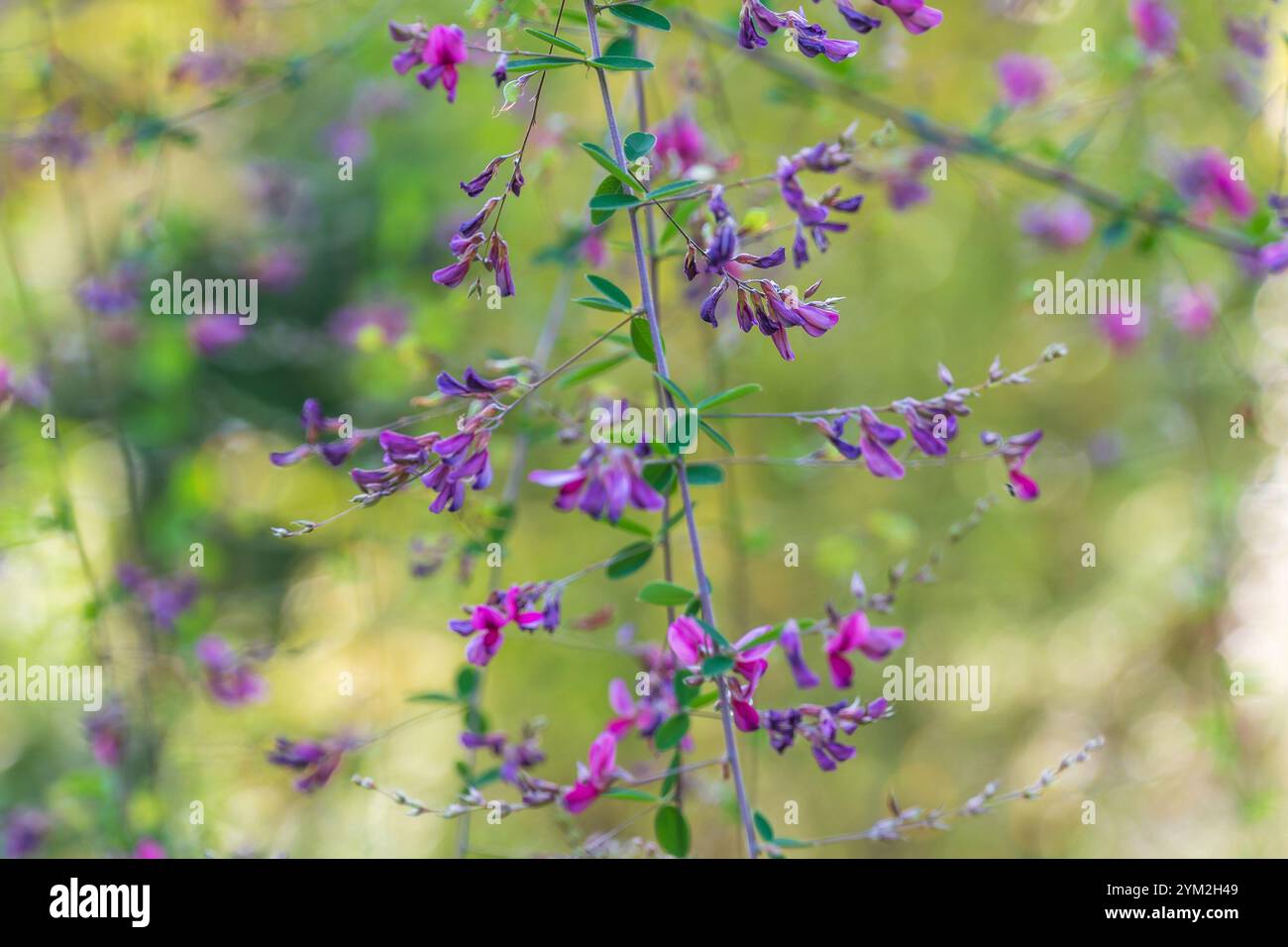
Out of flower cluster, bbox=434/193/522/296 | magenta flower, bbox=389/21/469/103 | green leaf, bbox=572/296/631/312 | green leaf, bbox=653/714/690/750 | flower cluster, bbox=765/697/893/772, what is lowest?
green leaf, bbox=653/714/690/750

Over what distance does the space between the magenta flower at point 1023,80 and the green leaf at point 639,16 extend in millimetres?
1277

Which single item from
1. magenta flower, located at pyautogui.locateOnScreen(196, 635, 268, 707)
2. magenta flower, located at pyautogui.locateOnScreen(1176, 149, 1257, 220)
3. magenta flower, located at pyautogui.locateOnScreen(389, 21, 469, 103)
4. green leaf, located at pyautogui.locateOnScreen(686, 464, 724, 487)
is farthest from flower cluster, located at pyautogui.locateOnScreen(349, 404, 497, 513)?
magenta flower, located at pyautogui.locateOnScreen(1176, 149, 1257, 220)

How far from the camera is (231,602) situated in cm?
276

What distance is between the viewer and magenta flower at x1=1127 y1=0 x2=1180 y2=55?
68.9 inches

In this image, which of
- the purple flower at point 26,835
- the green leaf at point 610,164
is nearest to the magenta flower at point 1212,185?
the green leaf at point 610,164

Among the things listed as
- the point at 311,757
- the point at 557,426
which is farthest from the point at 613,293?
the point at 311,757

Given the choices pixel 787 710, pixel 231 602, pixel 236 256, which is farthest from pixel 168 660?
pixel 787 710

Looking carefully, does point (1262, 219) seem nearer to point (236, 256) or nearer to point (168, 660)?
point (168, 660)

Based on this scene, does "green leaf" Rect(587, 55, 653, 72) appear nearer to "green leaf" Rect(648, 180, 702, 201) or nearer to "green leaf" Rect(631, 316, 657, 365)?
"green leaf" Rect(648, 180, 702, 201)

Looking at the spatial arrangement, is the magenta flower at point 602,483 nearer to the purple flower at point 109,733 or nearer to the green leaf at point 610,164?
the green leaf at point 610,164

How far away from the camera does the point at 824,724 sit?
0.96 meters

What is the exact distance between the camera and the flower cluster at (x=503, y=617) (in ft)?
3.10

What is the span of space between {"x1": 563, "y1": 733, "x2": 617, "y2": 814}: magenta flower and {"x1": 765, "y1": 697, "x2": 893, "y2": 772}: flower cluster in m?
0.18

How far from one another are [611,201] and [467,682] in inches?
30.0
